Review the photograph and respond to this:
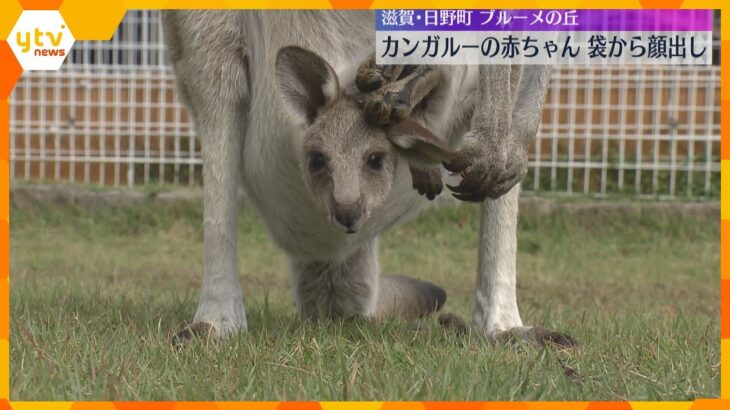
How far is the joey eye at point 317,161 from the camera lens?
7.84 feet

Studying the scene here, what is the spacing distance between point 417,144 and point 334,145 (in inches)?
7.5

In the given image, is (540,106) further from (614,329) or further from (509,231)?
(614,329)

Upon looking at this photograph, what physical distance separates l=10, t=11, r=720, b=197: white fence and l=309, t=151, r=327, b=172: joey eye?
6.08m

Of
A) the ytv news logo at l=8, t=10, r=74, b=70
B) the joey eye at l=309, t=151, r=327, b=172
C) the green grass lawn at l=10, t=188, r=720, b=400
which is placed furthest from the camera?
the joey eye at l=309, t=151, r=327, b=172

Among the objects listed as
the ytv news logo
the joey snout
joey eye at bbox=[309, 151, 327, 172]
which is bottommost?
the joey snout

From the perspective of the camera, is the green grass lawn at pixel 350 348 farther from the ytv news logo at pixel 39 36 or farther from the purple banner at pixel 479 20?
the purple banner at pixel 479 20

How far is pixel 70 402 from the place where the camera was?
176 centimetres

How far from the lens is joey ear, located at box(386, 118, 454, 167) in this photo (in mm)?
2285

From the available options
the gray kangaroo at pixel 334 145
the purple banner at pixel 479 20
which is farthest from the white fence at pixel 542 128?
the purple banner at pixel 479 20

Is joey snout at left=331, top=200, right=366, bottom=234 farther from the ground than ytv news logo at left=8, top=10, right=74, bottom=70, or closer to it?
closer to it

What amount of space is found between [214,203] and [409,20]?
33.3 inches

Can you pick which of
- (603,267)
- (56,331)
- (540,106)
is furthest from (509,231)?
(603,267)

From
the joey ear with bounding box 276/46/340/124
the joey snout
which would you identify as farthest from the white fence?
the joey snout

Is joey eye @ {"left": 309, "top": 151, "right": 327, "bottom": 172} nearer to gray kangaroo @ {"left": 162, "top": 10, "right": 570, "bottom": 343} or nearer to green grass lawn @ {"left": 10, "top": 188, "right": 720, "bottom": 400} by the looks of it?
gray kangaroo @ {"left": 162, "top": 10, "right": 570, "bottom": 343}
